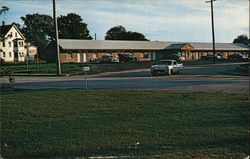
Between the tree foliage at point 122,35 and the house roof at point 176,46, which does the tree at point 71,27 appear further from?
the house roof at point 176,46

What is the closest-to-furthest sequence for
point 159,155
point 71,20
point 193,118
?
point 159,155 → point 193,118 → point 71,20

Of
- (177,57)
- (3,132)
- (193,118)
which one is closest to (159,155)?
(193,118)

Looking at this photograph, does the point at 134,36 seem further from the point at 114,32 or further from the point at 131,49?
the point at 131,49

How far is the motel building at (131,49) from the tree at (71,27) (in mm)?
22451

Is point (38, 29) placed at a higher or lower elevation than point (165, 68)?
higher

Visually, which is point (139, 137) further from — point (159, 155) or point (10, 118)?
point (10, 118)

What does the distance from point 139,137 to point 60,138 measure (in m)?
1.56

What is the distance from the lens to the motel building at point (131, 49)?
55.1 m

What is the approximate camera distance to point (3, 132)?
653cm

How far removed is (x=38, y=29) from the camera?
9131cm

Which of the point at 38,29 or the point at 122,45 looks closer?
the point at 122,45

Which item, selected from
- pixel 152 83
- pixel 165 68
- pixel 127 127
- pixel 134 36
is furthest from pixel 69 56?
pixel 127 127

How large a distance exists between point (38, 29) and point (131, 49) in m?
41.6

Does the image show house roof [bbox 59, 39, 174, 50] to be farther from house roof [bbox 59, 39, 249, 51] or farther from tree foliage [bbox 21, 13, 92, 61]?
tree foliage [bbox 21, 13, 92, 61]
